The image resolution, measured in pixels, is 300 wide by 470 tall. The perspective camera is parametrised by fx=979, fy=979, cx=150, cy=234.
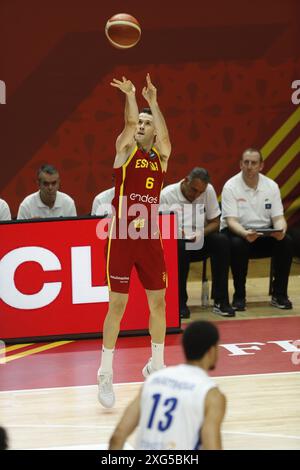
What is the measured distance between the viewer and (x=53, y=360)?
8461mm

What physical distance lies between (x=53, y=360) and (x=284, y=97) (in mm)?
6098

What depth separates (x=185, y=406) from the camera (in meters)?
4.04

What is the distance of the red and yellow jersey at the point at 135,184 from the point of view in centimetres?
722

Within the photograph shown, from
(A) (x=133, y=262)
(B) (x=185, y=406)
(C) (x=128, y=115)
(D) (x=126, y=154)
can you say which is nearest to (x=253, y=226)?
(A) (x=133, y=262)

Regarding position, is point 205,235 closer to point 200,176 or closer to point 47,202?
point 200,176

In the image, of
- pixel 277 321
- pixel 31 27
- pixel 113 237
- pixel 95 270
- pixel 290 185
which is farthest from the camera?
pixel 290 185

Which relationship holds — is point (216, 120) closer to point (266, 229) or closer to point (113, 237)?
point (266, 229)

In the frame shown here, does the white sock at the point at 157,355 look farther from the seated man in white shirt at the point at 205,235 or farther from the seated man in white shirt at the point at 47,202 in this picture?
the seated man in white shirt at the point at 47,202

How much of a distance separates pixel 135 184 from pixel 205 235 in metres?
3.03

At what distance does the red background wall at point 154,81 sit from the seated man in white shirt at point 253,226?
2640mm

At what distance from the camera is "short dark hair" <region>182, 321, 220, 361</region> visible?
4.12 m

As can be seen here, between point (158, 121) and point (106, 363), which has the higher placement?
point (158, 121)
